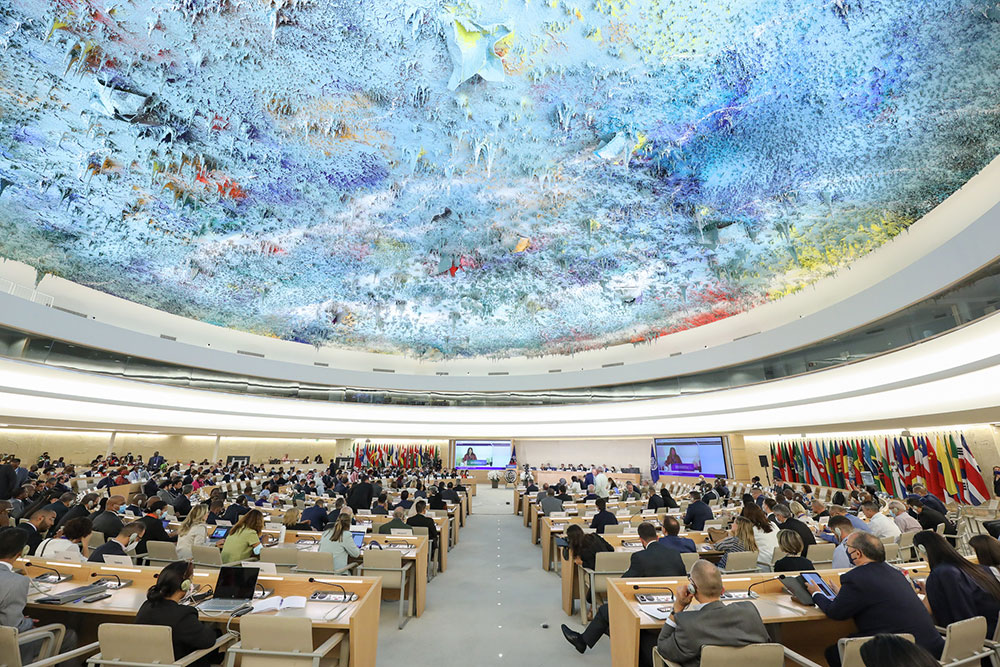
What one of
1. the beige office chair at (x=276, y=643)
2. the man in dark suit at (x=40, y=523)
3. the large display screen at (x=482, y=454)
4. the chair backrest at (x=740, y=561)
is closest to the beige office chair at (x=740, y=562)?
the chair backrest at (x=740, y=561)

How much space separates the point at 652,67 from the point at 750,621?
6.22 metres

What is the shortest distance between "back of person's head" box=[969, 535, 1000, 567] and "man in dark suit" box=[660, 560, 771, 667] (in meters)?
2.18

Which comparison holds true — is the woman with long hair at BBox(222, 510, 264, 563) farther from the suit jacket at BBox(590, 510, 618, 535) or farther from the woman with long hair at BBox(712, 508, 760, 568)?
the woman with long hair at BBox(712, 508, 760, 568)

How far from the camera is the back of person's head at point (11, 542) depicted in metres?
3.63

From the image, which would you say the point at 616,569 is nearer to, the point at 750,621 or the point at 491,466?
the point at 750,621

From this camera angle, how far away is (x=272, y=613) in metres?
3.81

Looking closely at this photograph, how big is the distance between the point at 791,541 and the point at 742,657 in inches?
Answer: 99.0

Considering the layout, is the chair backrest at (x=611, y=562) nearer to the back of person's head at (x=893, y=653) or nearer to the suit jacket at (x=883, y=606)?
the suit jacket at (x=883, y=606)

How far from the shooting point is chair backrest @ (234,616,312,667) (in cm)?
310

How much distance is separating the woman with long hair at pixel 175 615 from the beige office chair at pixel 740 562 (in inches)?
209

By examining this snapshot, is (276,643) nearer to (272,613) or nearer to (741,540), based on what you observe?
(272,613)

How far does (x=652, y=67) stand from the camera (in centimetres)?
585

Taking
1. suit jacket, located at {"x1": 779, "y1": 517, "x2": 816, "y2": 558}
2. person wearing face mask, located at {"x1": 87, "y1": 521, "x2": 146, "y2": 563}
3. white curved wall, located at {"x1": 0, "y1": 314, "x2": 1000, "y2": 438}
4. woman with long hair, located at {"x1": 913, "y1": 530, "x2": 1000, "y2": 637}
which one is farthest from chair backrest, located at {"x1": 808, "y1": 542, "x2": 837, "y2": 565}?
person wearing face mask, located at {"x1": 87, "y1": 521, "x2": 146, "y2": 563}

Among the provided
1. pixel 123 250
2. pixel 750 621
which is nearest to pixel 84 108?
pixel 123 250
